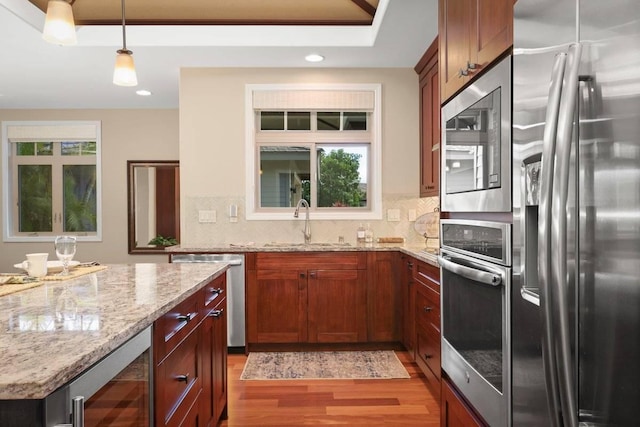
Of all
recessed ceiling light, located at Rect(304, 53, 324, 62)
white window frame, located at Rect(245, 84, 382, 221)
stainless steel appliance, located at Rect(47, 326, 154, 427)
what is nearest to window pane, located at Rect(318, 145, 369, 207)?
white window frame, located at Rect(245, 84, 382, 221)

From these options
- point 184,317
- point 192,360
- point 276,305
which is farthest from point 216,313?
point 276,305

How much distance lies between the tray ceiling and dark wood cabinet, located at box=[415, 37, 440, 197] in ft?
2.15

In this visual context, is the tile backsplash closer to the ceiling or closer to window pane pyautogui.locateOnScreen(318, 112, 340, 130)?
window pane pyautogui.locateOnScreen(318, 112, 340, 130)

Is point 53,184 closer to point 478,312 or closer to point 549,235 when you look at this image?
point 478,312

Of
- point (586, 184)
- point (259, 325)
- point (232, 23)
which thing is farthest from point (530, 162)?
point (232, 23)

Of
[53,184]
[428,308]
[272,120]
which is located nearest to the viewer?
[428,308]

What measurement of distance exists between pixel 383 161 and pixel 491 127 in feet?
9.78

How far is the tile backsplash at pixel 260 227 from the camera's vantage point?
428 centimetres

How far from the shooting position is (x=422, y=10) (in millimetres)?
3021

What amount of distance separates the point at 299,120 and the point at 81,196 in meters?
3.66

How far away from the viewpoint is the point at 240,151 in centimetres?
426

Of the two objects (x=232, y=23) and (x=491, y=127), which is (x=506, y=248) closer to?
(x=491, y=127)

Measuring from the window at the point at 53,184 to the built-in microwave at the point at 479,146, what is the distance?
5.61 m

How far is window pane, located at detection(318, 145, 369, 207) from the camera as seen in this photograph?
4.47 m
